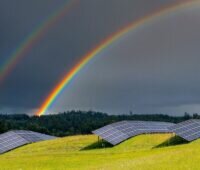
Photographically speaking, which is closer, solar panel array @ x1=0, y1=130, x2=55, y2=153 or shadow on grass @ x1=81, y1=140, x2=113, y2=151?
shadow on grass @ x1=81, y1=140, x2=113, y2=151

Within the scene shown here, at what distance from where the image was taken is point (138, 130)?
75.4 m

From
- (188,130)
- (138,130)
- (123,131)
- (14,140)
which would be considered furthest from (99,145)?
(14,140)

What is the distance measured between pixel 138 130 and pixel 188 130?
512 inches

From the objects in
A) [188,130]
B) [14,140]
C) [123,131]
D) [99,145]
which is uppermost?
[123,131]

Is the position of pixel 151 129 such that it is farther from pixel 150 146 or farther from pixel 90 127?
pixel 90 127

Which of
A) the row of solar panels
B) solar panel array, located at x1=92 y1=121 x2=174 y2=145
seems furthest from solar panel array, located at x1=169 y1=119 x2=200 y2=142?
solar panel array, located at x1=92 y1=121 x2=174 y2=145

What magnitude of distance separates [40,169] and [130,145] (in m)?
35.1

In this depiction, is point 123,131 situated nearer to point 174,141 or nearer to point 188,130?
point 174,141

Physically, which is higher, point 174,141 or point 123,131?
point 123,131

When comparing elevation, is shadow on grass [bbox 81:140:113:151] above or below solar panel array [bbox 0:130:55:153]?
below

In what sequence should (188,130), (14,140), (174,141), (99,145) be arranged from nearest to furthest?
(188,130) < (174,141) < (99,145) < (14,140)

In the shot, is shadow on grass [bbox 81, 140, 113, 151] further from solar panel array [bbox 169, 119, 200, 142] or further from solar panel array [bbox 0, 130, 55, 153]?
solar panel array [bbox 0, 130, 55, 153]

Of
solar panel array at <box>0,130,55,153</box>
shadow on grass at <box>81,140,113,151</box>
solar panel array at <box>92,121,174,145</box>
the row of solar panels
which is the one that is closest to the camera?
the row of solar panels

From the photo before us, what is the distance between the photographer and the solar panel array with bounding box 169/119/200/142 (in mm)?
62000
